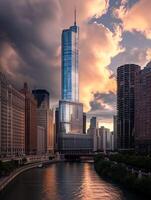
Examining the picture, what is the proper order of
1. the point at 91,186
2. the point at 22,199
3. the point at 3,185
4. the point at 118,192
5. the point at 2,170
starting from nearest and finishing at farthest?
the point at 22,199 < the point at 118,192 < the point at 3,185 < the point at 91,186 < the point at 2,170

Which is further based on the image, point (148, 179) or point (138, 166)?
point (138, 166)

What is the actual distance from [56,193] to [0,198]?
54.6ft

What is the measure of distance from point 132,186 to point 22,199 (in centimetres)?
2785

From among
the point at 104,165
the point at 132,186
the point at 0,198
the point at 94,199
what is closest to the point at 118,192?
the point at 132,186

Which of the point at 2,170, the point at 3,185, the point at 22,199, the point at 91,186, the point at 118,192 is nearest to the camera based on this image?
the point at 22,199

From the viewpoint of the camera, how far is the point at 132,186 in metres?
110

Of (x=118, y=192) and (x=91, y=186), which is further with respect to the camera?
(x=91, y=186)

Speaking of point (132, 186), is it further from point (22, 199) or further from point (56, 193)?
point (22, 199)

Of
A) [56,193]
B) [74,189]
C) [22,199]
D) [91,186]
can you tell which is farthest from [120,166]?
[22,199]

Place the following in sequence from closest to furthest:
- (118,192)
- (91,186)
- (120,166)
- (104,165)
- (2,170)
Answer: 1. (118,192)
2. (91,186)
3. (120,166)
4. (2,170)
5. (104,165)

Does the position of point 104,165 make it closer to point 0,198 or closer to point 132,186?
point 132,186

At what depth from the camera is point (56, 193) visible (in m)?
110

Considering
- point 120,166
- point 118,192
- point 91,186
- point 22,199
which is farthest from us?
point 120,166

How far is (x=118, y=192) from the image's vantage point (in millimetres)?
107750
